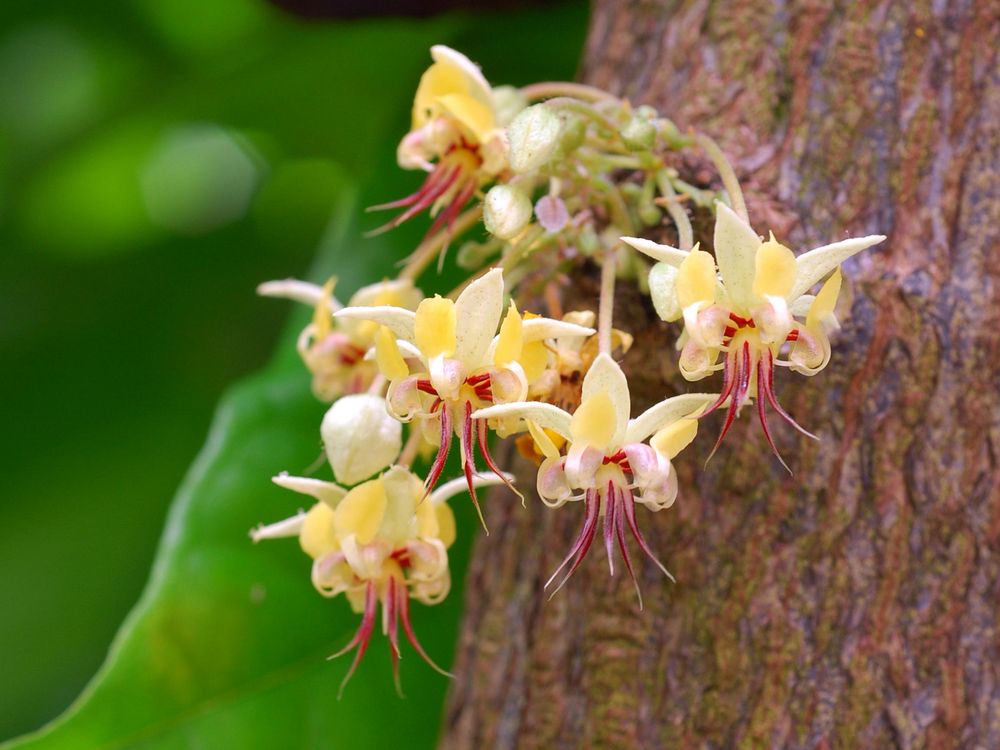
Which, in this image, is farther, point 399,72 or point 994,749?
point 399,72

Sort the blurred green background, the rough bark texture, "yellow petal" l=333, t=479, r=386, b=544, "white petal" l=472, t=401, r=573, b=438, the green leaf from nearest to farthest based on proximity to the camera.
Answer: "white petal" l=472, t=401, r=573, b=438
"yellow petal" l=333, t=479, r=386, b=544
the rough bark texture
the green leaf
the blurred green background

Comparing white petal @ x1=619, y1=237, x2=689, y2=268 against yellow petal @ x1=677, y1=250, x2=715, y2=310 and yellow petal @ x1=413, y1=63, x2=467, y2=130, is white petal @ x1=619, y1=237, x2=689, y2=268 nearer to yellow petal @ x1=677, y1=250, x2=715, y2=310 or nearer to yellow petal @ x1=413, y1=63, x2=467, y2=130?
yellow petal @ x1=677, y1=250, x2=715, y2=310

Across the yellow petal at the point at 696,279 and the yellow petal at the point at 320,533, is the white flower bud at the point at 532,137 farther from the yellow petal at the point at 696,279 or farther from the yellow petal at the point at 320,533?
the yellow petal at the point at 320,533

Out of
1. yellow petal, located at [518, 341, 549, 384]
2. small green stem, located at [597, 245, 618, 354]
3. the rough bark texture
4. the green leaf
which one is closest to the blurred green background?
the green leaf

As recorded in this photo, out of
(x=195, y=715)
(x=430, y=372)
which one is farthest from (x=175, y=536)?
(x=430, y=372)

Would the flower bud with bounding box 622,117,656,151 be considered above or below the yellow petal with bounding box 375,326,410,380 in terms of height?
above

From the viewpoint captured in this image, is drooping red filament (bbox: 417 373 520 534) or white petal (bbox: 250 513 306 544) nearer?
drooping red filament (bbox: 417 373 520 534)

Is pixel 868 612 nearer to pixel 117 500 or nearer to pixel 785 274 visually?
pixel 785 274

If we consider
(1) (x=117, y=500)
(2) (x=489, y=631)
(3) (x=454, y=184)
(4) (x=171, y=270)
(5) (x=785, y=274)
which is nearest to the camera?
(5) (x=785, y=274)
